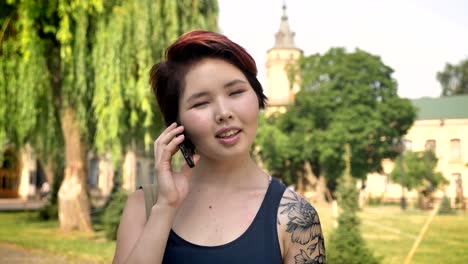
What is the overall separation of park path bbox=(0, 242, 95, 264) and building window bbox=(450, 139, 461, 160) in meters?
21.7

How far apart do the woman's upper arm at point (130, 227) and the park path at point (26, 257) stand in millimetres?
9666

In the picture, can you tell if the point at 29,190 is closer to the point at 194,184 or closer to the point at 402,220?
the point at 402,220

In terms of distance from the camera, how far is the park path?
35.9 feet

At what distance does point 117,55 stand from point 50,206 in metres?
11.2

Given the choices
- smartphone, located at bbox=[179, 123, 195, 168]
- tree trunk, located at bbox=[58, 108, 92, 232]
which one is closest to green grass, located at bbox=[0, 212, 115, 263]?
tree trunk, located at bbox=[58, 108, 92, 232]

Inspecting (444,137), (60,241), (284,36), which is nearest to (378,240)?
(60,241)

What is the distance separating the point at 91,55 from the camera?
41.1ft

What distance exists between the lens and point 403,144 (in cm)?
3778

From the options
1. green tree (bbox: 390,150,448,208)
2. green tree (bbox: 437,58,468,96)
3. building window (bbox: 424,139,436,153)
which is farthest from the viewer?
building window (bbox: 424,139,436,153)

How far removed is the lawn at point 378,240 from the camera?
39.3 feet

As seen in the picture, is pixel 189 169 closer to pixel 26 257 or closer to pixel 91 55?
pixel 26 257

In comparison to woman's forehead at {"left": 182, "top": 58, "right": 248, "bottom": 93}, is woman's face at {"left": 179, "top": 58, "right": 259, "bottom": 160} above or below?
below

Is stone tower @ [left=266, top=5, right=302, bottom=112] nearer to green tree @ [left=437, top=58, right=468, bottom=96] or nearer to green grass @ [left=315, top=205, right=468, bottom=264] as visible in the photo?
green tree @ [left=437, top=58, right=468, bottom=96]

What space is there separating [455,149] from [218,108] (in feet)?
100
